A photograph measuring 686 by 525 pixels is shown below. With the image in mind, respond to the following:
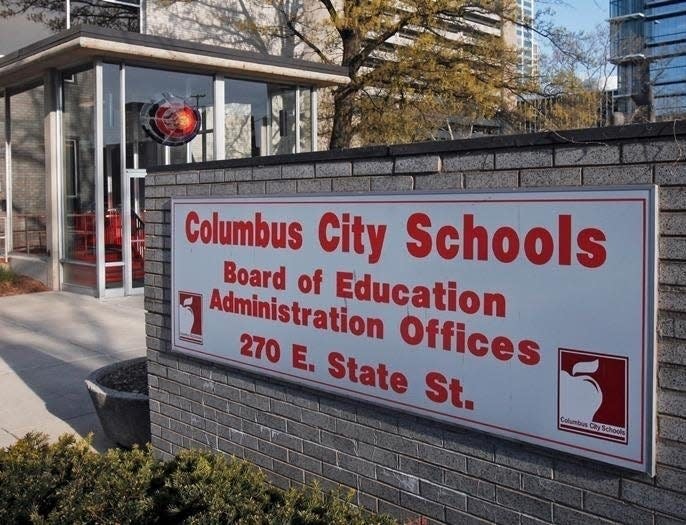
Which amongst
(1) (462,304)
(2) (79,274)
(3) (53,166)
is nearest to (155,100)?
(3) (53,166)

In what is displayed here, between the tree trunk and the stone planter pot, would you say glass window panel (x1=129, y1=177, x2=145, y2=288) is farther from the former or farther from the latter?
the stone planter pot

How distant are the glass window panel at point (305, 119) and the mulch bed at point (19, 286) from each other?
6.10 metres

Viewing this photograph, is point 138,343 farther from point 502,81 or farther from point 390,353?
point 502,81

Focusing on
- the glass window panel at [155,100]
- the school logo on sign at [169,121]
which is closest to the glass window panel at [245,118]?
the glass window panel at [155,100]

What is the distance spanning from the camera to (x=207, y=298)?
14.6 feet

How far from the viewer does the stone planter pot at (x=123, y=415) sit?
5.41 meters

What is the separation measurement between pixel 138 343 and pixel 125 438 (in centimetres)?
434

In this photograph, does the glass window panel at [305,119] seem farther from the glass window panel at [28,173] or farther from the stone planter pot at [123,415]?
the stone planter pot at [123,415]

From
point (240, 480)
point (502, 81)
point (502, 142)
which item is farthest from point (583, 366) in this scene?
point (502, 81)

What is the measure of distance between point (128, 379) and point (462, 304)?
150 inches

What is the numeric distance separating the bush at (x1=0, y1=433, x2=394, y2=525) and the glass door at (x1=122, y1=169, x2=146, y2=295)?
9.92m

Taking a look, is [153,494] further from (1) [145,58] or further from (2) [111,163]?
(1) [145,58]

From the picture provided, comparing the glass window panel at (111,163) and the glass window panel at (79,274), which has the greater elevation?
the glass window panel at (111,163)

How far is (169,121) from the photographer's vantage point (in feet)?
46.4
